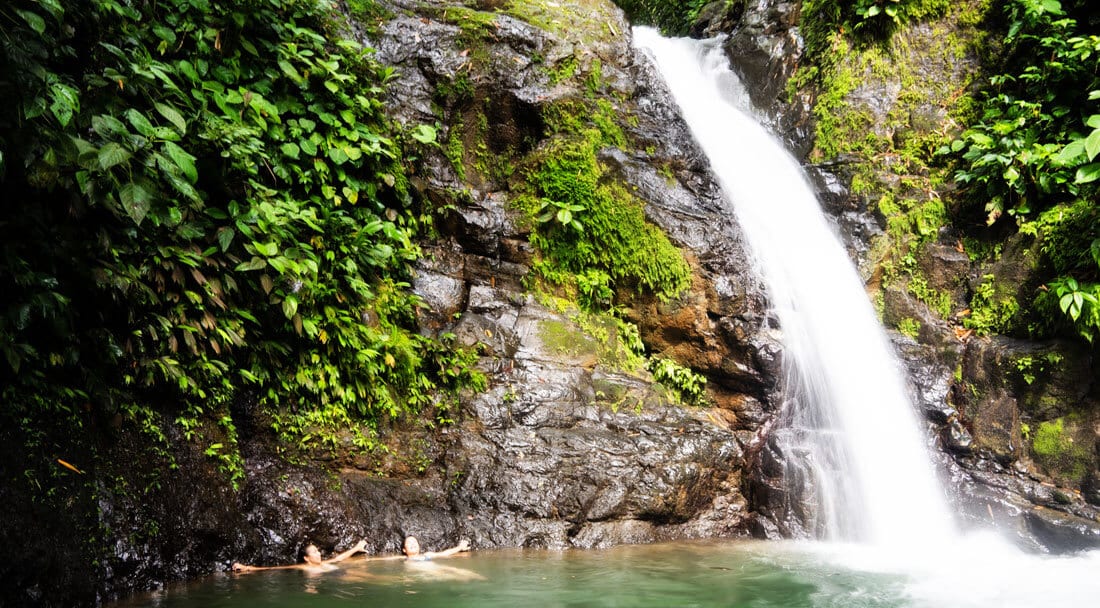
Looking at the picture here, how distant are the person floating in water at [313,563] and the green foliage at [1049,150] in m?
6.87

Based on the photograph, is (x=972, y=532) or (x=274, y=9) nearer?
(x=274, y=9)

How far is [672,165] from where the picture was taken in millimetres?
7457

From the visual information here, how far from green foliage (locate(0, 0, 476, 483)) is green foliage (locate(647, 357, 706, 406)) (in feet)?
7.14

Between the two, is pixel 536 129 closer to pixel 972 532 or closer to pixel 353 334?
pixel 353 334

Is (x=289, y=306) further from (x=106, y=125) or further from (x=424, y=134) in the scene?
(x=424, y=134)

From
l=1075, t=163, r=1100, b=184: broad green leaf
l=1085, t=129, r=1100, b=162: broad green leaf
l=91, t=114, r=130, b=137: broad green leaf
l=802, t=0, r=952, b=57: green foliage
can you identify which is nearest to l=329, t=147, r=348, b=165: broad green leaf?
l=91, t=114, r=130, b=137: broad green leaf

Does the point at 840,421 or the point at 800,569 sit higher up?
the point at 840,421

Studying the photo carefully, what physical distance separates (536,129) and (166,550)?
5392 mm

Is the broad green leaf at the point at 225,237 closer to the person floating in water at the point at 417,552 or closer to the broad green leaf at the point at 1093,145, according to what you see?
the person floating in water at the point at 417,552

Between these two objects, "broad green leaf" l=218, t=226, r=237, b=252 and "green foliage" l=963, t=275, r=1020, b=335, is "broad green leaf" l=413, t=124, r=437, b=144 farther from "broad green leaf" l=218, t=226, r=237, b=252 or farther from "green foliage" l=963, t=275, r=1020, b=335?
"green foliage" l=963, t=275, r=1020, b=335

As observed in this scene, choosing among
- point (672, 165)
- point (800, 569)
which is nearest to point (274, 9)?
point (672, 165)

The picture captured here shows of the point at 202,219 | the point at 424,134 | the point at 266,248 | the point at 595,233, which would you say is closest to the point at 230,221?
the point at 202,219

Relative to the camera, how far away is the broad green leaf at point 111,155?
3.41m

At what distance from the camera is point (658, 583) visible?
13.7ft
